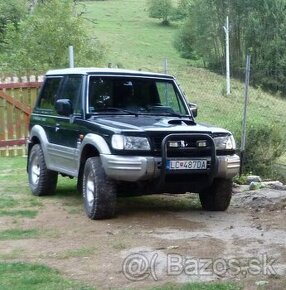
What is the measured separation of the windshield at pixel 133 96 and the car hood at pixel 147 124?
240mm

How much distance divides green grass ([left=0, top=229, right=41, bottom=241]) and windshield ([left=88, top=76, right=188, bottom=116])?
73.9 inches

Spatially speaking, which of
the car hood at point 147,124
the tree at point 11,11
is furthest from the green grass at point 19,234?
the tree at point 11,11

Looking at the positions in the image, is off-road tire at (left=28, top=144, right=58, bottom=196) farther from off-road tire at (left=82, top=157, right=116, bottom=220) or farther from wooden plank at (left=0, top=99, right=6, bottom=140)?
wooden plank at (left=0, top=99, right=6, bottom=140)

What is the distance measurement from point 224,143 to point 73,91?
2.29 metres

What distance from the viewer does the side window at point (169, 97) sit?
8.74m

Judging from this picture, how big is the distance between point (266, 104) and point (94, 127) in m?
9.29

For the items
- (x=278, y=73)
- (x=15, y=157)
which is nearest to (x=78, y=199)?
(x=15, y=157)

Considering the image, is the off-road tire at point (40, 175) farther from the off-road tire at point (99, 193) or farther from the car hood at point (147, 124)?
the off-road tire at point (99, 193)

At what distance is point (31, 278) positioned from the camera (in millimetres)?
5184

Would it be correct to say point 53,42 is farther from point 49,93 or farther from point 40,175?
point 40,175

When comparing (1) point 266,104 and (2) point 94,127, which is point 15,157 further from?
(2) point 94,127

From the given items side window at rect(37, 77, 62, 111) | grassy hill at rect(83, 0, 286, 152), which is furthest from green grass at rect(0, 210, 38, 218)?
grassy hill at rect(83, 0, 286, 152)

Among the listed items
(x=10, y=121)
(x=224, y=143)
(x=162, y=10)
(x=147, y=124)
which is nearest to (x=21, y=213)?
(x=147, y=124)

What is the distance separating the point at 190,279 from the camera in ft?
16.4
